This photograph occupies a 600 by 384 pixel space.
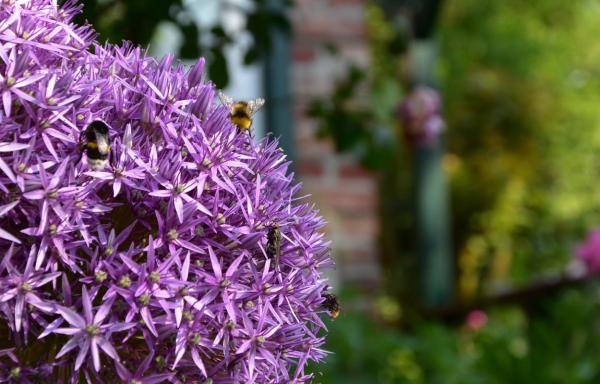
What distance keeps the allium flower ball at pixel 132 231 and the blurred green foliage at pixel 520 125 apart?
13.1 metres

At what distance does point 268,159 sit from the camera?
1.29m

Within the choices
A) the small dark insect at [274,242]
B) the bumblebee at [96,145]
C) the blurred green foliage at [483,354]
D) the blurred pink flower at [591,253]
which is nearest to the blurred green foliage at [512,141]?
the blurred pink flower at [591,253]

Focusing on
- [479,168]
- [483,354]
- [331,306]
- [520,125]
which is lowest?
[479,168]

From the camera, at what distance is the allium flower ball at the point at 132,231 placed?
1079 mm

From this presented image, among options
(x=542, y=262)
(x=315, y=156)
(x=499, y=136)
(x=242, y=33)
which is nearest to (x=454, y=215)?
(x=542, y=262)

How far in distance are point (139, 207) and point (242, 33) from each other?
204cm

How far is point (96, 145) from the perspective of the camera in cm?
109

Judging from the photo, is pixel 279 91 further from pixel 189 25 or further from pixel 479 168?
pixel 479 168

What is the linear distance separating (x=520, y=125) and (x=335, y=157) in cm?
1232

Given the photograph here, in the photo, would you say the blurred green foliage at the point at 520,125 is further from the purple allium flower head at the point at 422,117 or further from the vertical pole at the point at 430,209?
the purple allium flower head at the point at 422,117

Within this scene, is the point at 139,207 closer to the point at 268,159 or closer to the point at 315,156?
the point at 268,159

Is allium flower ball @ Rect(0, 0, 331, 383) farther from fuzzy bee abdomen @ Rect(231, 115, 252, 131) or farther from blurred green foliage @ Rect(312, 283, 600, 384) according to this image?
blurred green foliage @ Rect(312, 283, 600, 384)

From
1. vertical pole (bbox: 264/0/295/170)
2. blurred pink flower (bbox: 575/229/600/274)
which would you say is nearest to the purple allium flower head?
vertical pole (bbox: 264/0/295/170)

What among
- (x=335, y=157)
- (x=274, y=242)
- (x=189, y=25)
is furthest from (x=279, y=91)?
(x=274, y=242)
